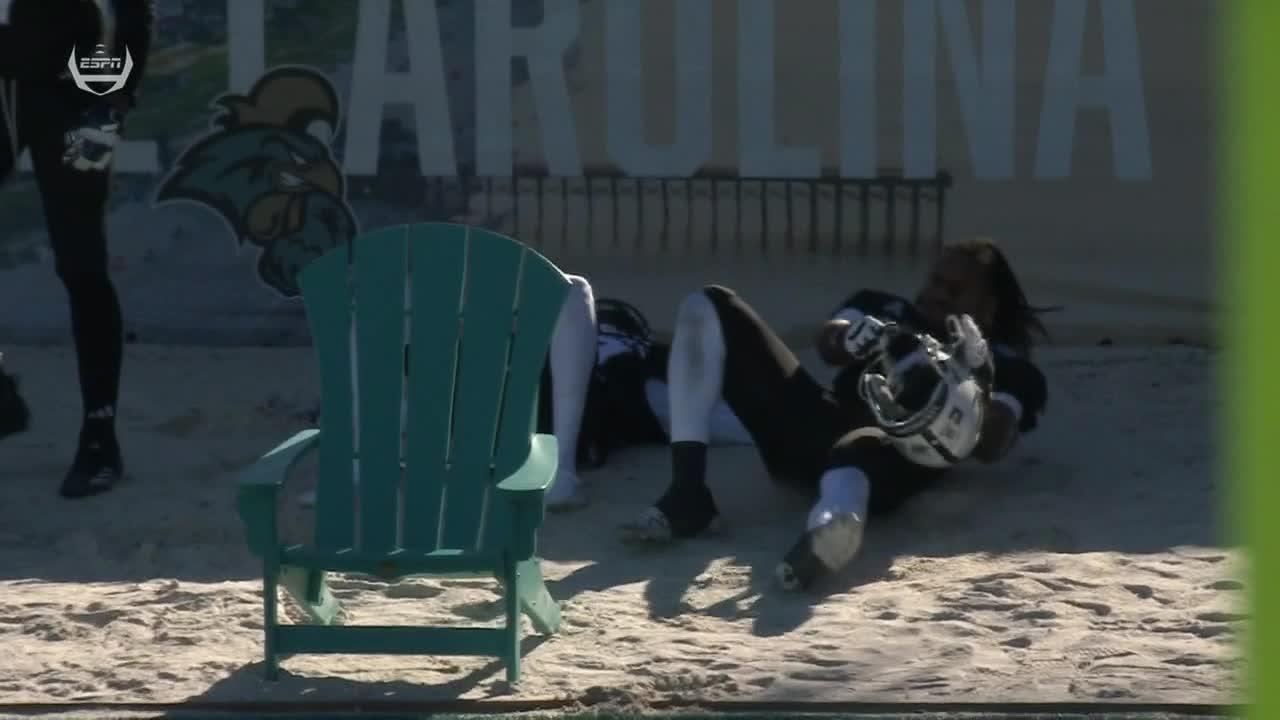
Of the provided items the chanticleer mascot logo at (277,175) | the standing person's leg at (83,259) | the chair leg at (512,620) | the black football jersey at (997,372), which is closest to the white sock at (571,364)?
the black football jersey at (997,372)

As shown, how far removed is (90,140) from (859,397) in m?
2.17

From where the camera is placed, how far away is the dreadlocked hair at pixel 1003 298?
4.84m

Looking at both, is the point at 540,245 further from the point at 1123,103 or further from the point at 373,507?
the point at 373,507

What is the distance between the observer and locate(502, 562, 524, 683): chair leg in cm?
344

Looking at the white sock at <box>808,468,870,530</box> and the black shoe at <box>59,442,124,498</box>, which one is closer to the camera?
the white sock at <box>808,468,870,530</box>

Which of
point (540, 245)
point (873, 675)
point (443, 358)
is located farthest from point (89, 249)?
point (873, 675)

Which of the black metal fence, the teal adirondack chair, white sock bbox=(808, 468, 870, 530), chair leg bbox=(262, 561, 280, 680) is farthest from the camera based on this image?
the black metal fence

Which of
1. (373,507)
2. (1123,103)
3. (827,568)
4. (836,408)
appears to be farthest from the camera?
(1123,103)

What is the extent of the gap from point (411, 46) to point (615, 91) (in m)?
0.77

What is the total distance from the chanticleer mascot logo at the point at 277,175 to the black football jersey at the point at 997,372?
2.44m

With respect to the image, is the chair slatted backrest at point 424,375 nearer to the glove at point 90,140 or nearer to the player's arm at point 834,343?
the player's arm at point 834,343

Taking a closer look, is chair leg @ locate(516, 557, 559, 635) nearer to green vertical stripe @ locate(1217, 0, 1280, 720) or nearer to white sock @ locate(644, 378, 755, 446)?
white sock @ locate(644, 378, 755, 446)

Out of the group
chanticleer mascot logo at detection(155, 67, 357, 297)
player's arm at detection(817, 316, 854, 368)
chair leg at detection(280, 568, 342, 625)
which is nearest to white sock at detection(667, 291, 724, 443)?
player's arm at detection(817, 316, 854, 368)

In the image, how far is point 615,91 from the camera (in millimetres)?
6551
